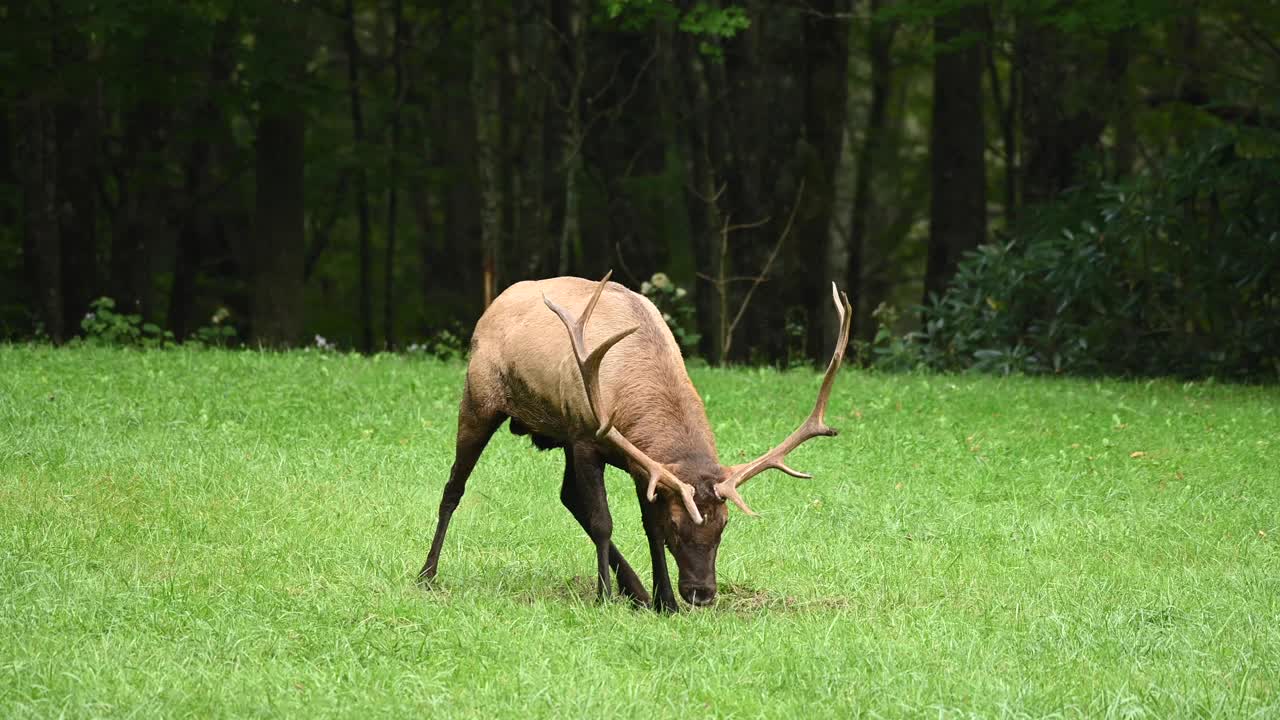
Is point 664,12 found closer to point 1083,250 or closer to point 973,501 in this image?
point 1083,250

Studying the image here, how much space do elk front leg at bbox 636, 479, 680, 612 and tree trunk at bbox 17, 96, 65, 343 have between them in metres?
14.1

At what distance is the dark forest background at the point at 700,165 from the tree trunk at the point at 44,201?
41mm

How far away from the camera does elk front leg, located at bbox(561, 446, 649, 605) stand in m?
7.54

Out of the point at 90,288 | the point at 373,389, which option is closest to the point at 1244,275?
the point at 373,389

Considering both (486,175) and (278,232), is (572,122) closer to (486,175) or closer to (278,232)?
(486,175)

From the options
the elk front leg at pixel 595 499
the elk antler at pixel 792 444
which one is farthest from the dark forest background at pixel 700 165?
the elk front leg at pixel 595 499

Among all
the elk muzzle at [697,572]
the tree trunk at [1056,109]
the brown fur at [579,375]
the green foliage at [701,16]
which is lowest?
the elk muzzle at [697,572]

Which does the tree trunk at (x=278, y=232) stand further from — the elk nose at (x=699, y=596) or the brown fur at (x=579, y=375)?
the elk nose at (x=699, y=596)

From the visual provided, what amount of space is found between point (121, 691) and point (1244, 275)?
48.2ft

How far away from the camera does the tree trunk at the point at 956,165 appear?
21.2 metres

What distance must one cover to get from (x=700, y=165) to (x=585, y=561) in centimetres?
1269

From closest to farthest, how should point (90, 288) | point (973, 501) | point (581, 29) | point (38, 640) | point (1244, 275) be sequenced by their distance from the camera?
point (38, 640) → point (973, 501) → point (1244, 275) → point (581, 29) → point (90, 288)

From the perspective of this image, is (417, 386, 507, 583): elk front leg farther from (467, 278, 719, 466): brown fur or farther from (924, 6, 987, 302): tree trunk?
(924, 6, 987, 302): tree trunk

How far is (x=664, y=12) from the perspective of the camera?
60.6ft
